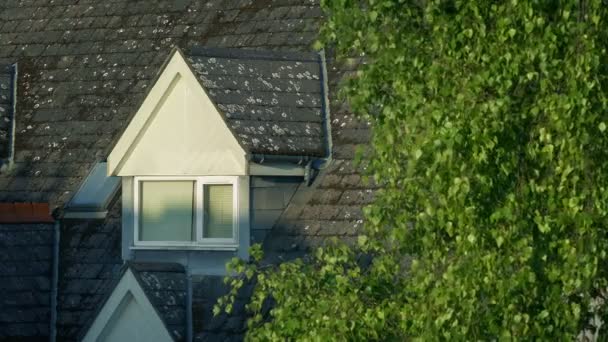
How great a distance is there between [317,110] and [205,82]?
118 centimetres

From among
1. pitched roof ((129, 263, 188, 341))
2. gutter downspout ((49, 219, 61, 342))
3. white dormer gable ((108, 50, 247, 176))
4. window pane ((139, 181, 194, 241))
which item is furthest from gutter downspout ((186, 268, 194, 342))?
gutter downspout ((49, 219, 61, 342))

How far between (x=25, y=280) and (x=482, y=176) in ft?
25.9

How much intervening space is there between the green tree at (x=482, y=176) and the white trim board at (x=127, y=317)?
184 inches

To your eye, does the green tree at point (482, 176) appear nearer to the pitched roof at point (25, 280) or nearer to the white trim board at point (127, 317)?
the white trim board at point (127, 317)

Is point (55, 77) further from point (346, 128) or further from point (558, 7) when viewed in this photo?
point (558, 7)

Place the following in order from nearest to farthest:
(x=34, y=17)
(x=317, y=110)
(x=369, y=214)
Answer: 1. (x=369, y=214)
2. (x=317, y=110)
3. (x=34, y=17)

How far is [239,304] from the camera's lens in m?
14.7

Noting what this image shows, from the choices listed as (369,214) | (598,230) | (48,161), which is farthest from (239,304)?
(598,230)

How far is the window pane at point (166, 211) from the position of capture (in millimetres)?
15320

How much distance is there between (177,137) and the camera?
1535 centimetres

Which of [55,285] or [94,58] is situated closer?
[55,285]

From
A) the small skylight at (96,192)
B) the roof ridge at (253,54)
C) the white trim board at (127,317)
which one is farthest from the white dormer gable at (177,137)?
the white trim board at (127,317)

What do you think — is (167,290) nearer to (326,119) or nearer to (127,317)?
(127,317)

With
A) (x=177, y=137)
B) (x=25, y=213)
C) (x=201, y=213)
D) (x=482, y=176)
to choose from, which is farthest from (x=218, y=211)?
(x=482, y=176)
